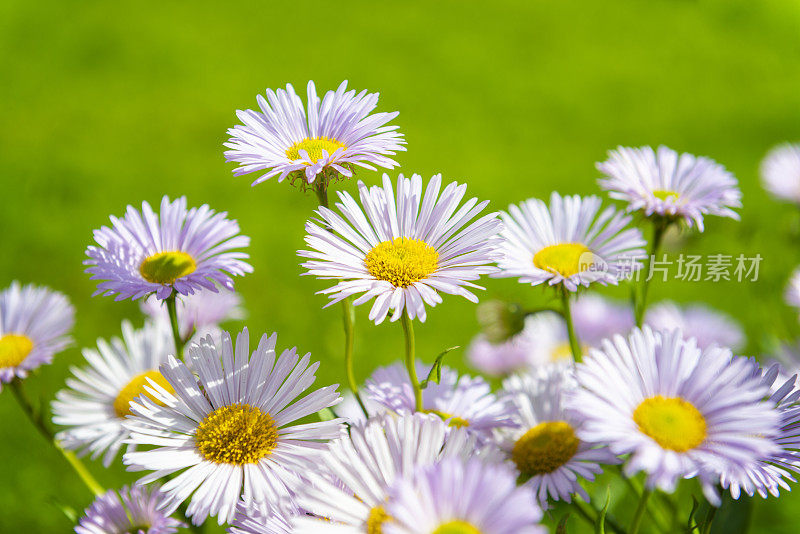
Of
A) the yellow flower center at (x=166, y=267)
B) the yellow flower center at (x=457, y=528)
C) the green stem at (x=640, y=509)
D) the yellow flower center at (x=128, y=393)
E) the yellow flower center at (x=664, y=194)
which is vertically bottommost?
the yellow flower center at (x=457, y=528)

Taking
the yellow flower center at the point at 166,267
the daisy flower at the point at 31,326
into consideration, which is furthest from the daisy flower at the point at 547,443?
the daisy flower at the point at 31,326

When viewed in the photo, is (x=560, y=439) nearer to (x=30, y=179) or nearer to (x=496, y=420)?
(x=496, y=420)

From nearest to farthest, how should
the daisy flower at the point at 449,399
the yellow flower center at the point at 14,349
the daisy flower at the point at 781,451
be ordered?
the daisy flower at the point at 781,451 → the daisy flower at the point at 449,399 → the yellow flower center at the point at 14,349

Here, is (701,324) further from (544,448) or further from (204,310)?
(204,310)

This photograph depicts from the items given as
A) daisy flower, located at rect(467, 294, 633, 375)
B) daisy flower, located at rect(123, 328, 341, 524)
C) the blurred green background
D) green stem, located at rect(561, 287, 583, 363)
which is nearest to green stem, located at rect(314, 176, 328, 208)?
daisy flower, located at rect(123, 328, 341, 524)

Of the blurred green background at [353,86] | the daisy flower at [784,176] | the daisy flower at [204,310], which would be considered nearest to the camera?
the daisy flower at [204,310]

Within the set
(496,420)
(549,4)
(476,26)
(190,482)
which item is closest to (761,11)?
(549,4)

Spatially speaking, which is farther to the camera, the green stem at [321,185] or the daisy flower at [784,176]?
the daisy flower at [784,176]

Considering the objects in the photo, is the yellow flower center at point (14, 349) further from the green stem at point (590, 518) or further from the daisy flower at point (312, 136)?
the green stem at point (590, 518)
